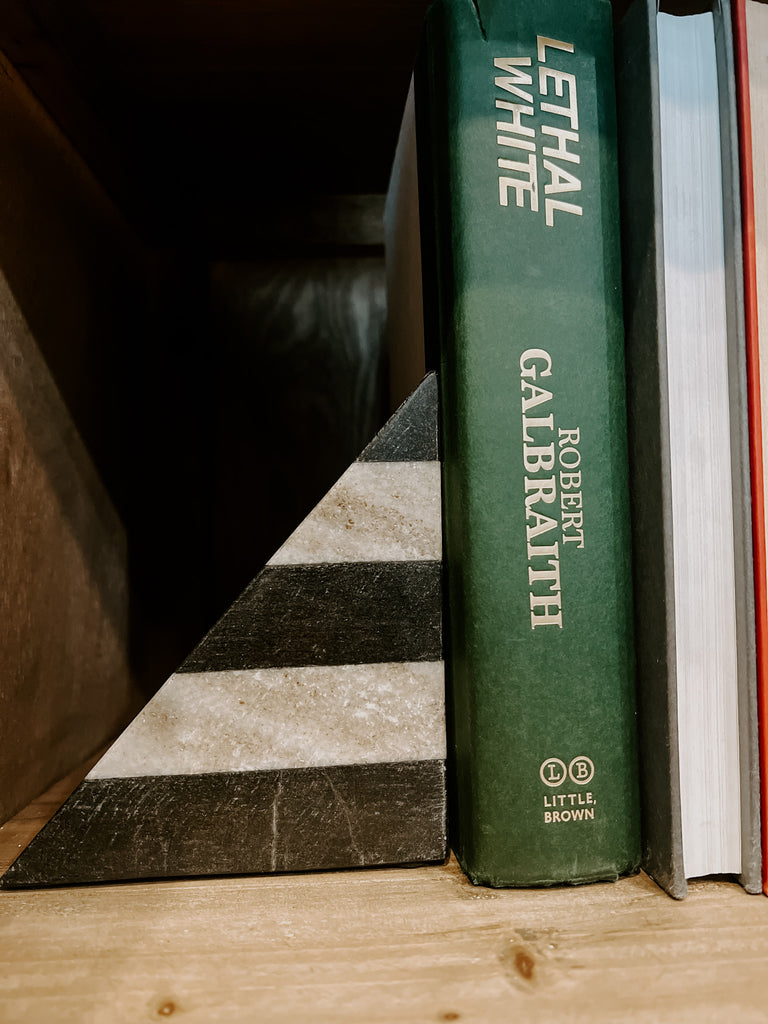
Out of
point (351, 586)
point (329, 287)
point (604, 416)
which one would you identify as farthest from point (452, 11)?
point (329, 287)

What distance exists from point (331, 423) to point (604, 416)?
0.49 m

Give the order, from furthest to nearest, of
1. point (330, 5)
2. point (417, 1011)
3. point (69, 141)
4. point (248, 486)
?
point (248, 486), point (69, 141), point (330, 5), point (417, 1011)

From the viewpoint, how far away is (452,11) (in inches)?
17.8

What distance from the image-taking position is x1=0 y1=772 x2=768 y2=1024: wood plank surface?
0.35m

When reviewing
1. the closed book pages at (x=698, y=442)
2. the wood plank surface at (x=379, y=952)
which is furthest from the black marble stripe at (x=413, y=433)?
the wood plank surface at (x=379, y=952)

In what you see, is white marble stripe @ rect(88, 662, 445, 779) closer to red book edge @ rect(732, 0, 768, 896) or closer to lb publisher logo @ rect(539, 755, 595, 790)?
lb publisher logo @ rect(539, 755, 595, 790)

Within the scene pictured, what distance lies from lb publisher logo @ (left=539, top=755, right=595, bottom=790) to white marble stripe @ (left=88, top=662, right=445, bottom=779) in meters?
0.07

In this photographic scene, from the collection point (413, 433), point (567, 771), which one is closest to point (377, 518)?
point (413, 433)

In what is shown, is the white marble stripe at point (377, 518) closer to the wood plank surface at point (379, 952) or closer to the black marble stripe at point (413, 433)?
the black marble stripe at point (413, 433)

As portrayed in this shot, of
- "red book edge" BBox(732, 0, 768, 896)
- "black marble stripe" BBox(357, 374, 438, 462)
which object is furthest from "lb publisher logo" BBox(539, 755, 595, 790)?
"black marble stripe" BBox(357, 374, 438, 462)

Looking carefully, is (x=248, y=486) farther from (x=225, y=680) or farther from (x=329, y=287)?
(x=225, y=680)

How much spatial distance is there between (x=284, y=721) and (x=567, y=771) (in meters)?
0.19

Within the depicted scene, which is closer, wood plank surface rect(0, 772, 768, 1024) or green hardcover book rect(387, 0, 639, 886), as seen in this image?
wood plank surface rect(0, 772, 768, 1024)

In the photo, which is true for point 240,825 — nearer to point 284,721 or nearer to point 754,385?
point 284,721
